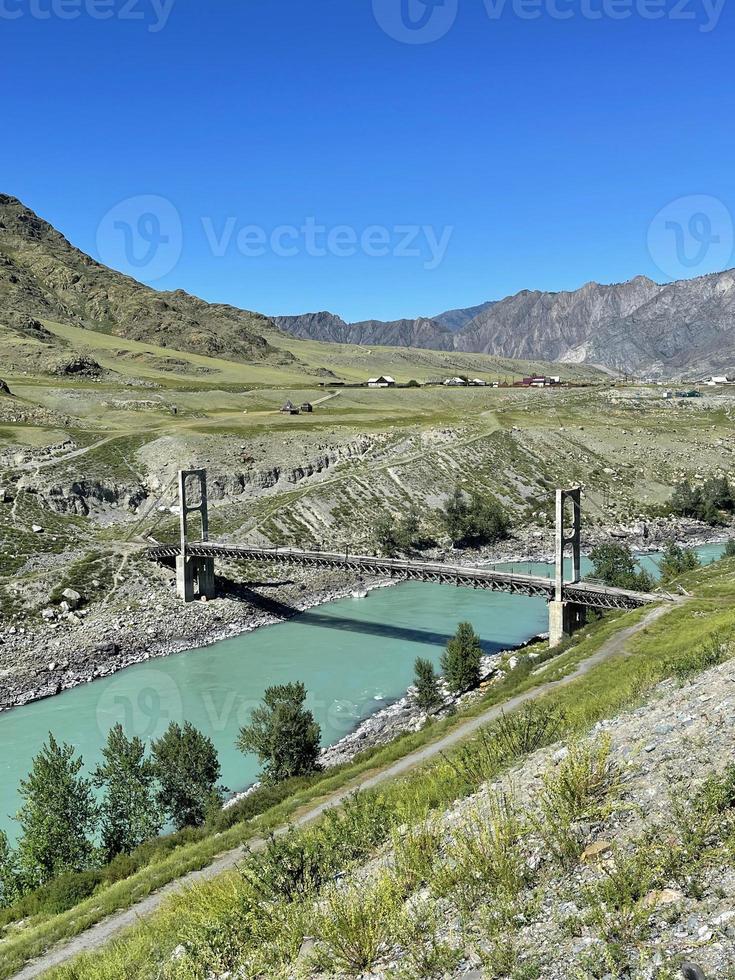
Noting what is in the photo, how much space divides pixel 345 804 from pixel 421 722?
14831mm

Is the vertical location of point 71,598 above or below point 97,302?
below

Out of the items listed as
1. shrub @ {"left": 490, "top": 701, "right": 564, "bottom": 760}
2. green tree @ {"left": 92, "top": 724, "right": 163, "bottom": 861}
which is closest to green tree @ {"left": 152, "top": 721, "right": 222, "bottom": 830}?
green tree @ {"left": 92, "top": 724, "right": 163, "bottom": 861}

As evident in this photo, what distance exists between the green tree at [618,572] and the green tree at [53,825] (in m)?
26.2

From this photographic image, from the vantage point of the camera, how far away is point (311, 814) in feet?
46.9

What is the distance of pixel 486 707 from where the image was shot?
66.8 feet

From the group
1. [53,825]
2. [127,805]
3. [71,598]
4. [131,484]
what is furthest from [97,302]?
[53,825]

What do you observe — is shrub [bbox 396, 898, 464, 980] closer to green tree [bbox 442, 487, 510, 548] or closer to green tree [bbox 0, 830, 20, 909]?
green tree [bbox 0, 830, 20, 909]

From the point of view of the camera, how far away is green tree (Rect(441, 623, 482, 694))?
27.9m

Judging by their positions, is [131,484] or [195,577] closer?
[195,577]

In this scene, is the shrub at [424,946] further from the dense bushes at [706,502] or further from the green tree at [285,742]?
the dense bushes at [706,502]

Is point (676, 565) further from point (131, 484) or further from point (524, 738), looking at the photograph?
point (131, 484)

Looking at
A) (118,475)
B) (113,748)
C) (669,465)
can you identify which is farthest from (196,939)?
(669,465)

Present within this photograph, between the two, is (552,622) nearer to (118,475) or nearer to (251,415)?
(118,475)

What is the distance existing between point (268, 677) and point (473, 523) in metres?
29.4
